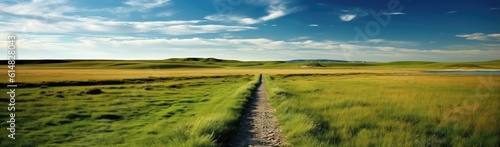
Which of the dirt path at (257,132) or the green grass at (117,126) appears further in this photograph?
the green grass at (117,126)

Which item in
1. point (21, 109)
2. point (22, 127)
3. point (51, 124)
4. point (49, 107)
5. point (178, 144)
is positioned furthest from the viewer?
point (49, 107)

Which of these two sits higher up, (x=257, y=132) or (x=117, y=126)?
(x=257, y=132)

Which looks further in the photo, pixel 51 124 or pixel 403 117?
pixel 51 124

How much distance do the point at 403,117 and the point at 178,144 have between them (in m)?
9.92

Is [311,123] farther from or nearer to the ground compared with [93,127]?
farther from the ground

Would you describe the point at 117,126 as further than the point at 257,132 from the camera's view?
Yes

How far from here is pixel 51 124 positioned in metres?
15.8

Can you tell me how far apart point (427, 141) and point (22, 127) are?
16.9 m

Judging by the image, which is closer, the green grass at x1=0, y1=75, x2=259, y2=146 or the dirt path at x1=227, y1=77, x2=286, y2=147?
the dirt path at x1=227, y1=77, x2=286, y2=147

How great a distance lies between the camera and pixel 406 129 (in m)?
11.1

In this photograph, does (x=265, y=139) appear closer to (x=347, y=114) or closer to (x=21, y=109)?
(x=347, y=114)

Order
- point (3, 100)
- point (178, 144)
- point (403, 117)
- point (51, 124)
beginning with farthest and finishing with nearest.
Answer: point (3, 100) < point (51, 124) < point (403, 117) < point (178, 144)

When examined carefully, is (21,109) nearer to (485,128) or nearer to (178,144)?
(178,144)

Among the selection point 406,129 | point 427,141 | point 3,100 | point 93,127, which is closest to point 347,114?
point 406,129
